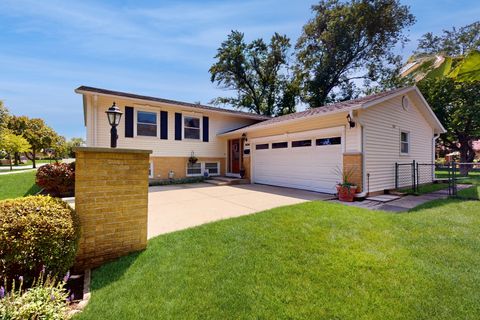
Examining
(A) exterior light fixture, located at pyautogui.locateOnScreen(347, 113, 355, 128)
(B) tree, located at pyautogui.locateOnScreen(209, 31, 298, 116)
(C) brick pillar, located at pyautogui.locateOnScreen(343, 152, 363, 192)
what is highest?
(B) tree, located at pyautogui.locateOnScreen(209, 31, 298, 116)

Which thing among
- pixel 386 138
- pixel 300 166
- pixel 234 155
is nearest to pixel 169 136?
pixel 234 155

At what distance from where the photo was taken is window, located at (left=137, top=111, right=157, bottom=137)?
460 inches

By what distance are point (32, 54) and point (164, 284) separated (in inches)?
401

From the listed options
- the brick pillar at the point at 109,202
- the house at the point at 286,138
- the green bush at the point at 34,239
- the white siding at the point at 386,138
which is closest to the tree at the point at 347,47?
the house at the point at 286,138

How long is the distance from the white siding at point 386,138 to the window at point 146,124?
31.7 feet

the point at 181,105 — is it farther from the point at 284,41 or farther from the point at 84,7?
the point at 284,41

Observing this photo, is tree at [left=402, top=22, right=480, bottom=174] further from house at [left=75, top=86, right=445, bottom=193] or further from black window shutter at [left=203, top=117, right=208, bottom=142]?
black window shutter at [left=203, top=117, right=208, bottom=142]

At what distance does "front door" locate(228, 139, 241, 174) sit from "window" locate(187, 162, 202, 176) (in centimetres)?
199

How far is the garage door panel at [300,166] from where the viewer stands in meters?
8.71

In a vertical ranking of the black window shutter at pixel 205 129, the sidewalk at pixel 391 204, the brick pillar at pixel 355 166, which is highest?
the black window shutter at pixel 205 129

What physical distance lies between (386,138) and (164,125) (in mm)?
10356

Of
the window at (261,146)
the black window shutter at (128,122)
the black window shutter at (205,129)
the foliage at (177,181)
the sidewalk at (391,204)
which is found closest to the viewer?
the sidewalk at (391,204)

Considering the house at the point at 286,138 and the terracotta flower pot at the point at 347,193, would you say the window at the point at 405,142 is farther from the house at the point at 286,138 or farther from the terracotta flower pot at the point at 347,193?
the terracotta flower pot at the point at 347,193

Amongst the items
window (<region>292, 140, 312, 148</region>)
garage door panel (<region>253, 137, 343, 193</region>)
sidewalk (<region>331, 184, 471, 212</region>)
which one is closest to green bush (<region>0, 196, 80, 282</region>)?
sidewalk (<region>331, 184, 471, 212</region>)
